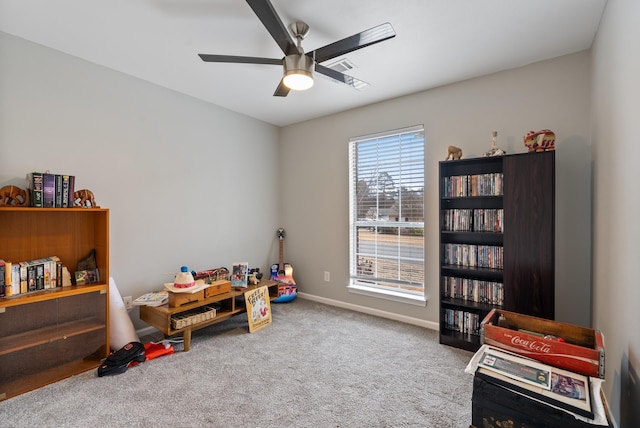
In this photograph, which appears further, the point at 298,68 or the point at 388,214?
the point at 388,214

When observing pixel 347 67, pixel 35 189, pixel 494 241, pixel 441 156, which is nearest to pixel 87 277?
pixel 35 189

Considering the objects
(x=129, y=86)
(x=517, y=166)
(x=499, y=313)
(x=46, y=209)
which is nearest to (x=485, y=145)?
(x=517, y=166)

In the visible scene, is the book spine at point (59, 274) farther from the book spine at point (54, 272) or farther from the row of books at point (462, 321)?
the row of books at point (462, 321)

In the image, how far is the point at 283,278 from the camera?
13.0 ft

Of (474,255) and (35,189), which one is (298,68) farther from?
(474,255)

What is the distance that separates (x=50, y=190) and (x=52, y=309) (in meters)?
0.88

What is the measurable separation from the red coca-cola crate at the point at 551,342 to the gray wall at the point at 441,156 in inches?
42.2

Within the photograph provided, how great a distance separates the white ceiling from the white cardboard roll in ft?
6.39

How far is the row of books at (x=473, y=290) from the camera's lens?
8.13ft

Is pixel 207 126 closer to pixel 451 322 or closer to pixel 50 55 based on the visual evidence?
pixel 50 55

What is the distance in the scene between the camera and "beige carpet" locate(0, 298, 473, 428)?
167 cm

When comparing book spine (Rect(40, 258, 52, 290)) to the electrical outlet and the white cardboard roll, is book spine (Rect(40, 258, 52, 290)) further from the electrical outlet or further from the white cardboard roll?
the electrical outlet

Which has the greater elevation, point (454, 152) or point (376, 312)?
point (454, 152)

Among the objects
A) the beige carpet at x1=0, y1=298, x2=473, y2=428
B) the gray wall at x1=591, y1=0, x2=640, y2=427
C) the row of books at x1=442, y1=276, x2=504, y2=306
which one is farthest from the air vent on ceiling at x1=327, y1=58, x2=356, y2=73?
the beige carpet at x1=0, y1=298, x2=473, y2=428
